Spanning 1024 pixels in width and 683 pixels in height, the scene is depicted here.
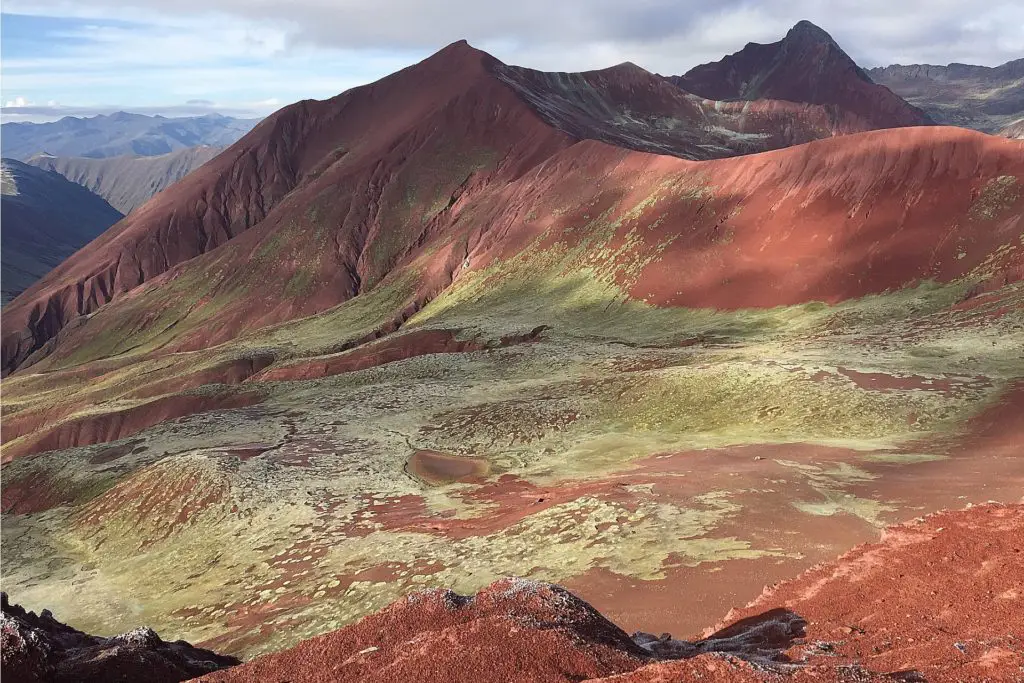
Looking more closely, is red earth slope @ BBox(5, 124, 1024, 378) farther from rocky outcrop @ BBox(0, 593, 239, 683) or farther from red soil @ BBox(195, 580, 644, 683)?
rocky outcrop @ BBox(0, 593, 239, 683)

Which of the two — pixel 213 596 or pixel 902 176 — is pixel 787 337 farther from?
pixel 213 596

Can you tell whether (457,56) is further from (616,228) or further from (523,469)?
(523,469)

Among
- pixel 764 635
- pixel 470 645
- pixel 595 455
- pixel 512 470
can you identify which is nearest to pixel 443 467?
pixel 512 470

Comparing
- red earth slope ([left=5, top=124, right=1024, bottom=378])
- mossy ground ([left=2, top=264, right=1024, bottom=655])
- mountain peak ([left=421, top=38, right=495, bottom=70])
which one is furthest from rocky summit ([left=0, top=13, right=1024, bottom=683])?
mountain peak ([left=421, top=38, right=495, bottom=70])

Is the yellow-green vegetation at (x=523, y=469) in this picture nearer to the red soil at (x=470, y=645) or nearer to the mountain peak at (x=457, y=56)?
the red soil at (x=470, y=645)

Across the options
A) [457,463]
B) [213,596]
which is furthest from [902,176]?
[213,596]
